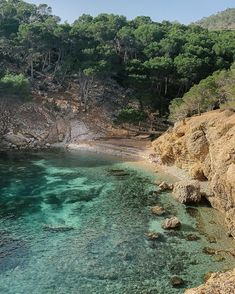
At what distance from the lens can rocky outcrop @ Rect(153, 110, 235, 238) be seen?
109ft

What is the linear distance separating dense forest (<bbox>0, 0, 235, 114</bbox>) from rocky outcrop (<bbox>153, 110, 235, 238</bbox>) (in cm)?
2200

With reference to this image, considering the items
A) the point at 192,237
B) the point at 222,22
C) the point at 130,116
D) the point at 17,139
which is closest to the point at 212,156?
the point at 192,237

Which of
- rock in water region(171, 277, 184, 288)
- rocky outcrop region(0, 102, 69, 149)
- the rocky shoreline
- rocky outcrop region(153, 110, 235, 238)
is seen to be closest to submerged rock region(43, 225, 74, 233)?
rock in water region(171, 277, 184, 288)

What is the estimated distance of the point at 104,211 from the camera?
38.2 metres

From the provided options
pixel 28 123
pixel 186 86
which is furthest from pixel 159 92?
pixel 28 123

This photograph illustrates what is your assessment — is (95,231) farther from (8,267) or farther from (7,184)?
(7,184)

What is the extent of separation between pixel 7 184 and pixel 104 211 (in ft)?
46.9

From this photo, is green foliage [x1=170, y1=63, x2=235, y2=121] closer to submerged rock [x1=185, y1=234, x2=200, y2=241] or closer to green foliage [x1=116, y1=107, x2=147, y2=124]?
green foliage [x1=116, y1=107, x2=147, y2=124]

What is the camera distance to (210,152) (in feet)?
135

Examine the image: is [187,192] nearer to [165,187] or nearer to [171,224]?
[165,187]

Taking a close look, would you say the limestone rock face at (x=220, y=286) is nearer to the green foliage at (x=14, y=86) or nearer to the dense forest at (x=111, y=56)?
the green foliage at (x=14, y=86)

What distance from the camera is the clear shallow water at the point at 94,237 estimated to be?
25.4 m

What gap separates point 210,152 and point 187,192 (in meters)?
4.75

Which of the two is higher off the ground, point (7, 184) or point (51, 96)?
point (51, 96)
